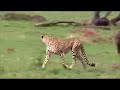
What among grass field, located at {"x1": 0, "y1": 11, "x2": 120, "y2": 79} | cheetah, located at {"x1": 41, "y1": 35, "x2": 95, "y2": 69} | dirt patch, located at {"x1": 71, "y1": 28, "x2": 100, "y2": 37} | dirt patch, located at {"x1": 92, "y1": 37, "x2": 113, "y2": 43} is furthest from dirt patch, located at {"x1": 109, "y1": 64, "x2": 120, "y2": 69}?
dirt patch, located at {"x1": 71, "y1": 28, "x2": 100, "y2": 37}

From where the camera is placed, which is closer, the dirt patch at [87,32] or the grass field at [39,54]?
the grass field at [39,54]

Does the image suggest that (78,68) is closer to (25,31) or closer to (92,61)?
(92,61)

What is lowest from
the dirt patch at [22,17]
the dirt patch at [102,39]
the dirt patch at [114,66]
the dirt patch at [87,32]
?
the dirt patch at [114,66]

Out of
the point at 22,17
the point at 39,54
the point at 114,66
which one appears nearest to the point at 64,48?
the point at 39,54

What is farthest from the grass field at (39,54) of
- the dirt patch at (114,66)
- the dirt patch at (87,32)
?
the dirt patch at (87,32)

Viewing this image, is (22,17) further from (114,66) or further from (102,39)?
(114,66)

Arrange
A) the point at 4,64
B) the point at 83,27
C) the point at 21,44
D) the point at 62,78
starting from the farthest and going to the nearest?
the point at 83,27 < the point at 21,44 < the point at 4,64 < the point at 62,78

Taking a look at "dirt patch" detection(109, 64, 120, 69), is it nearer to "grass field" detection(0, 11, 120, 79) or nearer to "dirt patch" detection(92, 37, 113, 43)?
"grass field" detection(0, 11, 120, 79)

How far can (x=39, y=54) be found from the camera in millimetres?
9969

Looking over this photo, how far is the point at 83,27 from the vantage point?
11406 mm

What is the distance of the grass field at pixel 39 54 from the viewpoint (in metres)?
9.16

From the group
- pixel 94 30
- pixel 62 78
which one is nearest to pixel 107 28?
pixel 94 30

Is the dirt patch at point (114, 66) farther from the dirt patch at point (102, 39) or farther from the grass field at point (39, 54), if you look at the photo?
the dirt patch at point (102, 39)

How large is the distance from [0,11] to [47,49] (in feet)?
8.83
